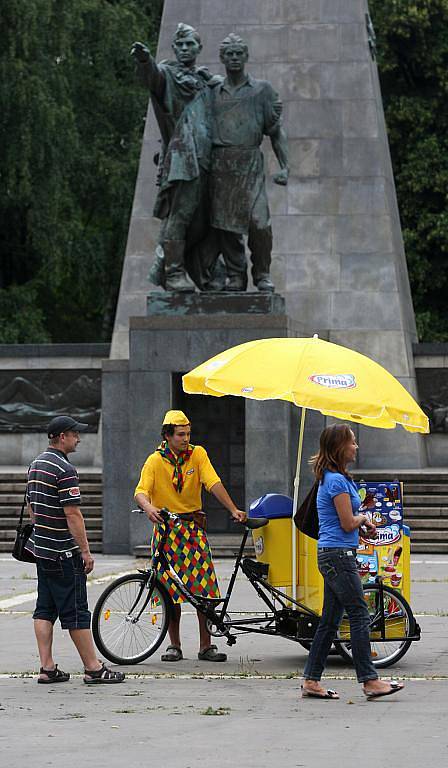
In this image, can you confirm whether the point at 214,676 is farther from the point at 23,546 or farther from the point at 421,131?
the point at 421,131

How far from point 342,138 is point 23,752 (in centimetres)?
1889

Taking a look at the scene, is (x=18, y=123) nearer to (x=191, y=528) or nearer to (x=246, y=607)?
(x=246, y=607)

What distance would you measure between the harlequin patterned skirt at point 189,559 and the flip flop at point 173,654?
34 centimetres

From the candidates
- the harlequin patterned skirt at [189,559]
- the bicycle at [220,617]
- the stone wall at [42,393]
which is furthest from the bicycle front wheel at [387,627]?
the stone wall at [42,393]

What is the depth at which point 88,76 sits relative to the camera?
37.9 meters

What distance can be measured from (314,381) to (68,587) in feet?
6.62

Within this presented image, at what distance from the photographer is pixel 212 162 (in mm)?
19734

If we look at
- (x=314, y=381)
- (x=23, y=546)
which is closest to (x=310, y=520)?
(x=314, y=381)

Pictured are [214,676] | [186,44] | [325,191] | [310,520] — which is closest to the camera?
Result: [310,520]

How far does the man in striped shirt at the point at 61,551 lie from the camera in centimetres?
967

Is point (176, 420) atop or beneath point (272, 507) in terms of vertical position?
atop

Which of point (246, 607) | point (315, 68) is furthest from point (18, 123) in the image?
point (246, 607)

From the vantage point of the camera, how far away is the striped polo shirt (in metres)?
9.68

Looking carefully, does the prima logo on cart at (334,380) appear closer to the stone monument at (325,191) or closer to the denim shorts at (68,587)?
the denim shorts at (68,587)
